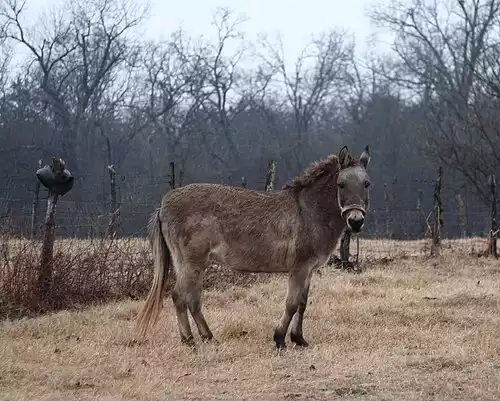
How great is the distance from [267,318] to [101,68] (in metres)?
32.9

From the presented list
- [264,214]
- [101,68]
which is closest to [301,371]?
[264,214]

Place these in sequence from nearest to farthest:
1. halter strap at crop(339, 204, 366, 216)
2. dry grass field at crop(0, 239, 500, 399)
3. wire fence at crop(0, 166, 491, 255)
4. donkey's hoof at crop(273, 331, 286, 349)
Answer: dry grass field at crop(0, 239, 500, 399) → halter strap at crop(339, 204, 366, 216) → donkey's hoof at crop(273, 331, 286, 349) → wire fence at crop(0, 166, 491, 255)

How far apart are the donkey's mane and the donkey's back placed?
0.36 metres

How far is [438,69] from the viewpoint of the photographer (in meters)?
42.0

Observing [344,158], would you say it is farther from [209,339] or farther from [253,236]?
[209,339]

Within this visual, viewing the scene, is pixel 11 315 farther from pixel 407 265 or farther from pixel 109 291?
pixel 407 265

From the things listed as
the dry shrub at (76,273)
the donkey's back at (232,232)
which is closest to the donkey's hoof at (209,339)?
the donkey's back at (232,232)

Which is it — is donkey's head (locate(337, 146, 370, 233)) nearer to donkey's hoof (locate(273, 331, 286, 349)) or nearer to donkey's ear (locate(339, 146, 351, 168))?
donkey's ear (locate(339, 146, 351, 168))

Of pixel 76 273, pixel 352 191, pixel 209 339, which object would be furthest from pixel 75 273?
pixel 352 191

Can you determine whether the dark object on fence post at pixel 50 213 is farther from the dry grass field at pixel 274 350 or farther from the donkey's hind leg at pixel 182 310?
the donkey's hind leg at pixel 182 310

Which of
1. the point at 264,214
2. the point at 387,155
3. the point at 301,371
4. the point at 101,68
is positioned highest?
the point at 101,68

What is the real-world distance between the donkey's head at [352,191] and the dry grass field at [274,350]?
4.77 ft

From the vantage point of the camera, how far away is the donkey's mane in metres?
8.88

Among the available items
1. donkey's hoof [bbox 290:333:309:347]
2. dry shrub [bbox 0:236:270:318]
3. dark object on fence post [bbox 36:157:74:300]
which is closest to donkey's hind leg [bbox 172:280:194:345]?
donkey's hoof [bbox 290:333:309:347]
